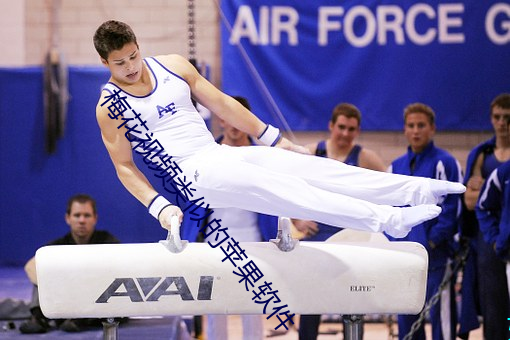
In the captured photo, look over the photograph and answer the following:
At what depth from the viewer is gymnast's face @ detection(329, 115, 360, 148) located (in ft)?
17.9

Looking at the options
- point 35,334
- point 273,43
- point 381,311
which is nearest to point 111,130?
point 381,311

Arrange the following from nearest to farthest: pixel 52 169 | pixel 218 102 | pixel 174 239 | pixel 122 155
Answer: pixel 174 239, pixel 122 155, pixel 218 102, pixel 52 169

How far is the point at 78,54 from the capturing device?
8484 millimetres

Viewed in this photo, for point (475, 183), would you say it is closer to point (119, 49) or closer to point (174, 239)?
point (174, 239)

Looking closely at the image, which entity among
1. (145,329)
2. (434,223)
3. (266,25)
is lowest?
(145,329)

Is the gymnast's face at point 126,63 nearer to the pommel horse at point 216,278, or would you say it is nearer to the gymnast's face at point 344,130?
the pommel horse at point 216,278

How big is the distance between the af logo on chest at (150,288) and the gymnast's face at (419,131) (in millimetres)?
2077

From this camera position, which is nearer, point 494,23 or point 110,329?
point 110,329

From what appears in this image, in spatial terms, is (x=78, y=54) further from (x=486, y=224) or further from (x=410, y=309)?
(x=410, y=309)

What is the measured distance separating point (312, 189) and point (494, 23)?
4.94 metres

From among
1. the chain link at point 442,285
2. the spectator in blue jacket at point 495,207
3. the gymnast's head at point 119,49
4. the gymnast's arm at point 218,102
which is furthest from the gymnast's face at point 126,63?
the spectator in blue jacket at point 495,207

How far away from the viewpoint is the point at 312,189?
3.75 meters

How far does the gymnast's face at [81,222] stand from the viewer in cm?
562

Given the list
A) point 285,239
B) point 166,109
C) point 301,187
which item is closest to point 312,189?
point 301,187
